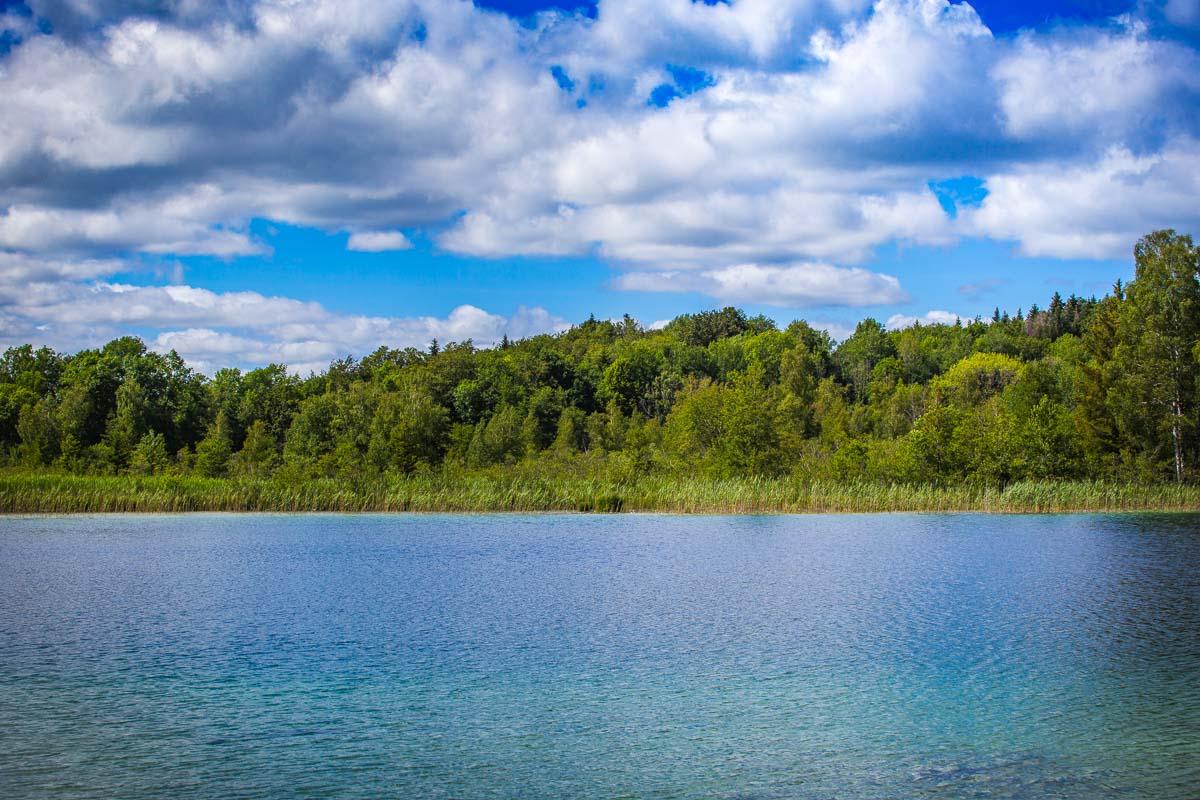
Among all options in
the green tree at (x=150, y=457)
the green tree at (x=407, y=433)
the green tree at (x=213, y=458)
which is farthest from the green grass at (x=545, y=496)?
the green tree at (x=213, y=458)

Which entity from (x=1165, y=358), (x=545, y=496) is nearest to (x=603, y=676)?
(x=545, y=496)

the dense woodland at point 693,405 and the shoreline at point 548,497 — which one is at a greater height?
the dense woodland at point 693,405

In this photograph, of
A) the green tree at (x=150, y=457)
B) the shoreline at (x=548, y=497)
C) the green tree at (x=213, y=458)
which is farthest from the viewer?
the green tree at (x=213, y=458)

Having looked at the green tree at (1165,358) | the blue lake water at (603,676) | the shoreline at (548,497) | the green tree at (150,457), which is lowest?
the blue lake water at (603,676)

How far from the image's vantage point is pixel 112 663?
52.7 feet

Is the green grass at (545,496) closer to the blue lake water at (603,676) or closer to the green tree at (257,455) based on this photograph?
the blue lake water at (603,676)

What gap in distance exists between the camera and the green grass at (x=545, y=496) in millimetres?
47375

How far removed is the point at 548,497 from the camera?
50656mm

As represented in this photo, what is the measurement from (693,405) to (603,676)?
52.5 metres

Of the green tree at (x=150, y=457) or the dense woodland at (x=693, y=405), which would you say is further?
the green tree at (x=150, y=457)

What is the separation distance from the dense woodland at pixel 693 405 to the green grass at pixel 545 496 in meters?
4.79

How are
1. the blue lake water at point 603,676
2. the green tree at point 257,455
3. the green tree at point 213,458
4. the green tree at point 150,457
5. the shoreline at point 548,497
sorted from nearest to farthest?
the blue lake water at point 603,676
the shoreline at point 548,497
the green tree at point 257,455
the green tree at point 150,457
the green tree at point 213,458

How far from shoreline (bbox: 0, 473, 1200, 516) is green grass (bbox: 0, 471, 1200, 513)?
0.16 feet

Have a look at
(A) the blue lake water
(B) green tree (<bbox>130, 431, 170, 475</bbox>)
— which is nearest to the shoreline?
(A) the blue lake water
